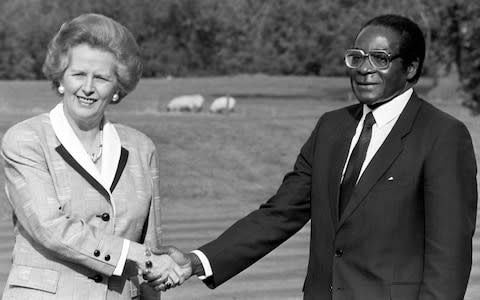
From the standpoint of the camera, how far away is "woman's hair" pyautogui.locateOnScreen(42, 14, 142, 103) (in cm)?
450

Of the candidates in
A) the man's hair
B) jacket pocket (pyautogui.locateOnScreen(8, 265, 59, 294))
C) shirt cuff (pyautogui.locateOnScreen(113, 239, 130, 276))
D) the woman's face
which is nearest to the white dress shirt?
the man's hair

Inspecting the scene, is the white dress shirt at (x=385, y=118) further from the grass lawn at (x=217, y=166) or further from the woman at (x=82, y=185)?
the grass lawn at (x=217, y=166)

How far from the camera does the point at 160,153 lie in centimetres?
1934

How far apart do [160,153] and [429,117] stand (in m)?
15.0

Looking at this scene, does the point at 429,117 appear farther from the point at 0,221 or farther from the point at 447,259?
the point at 0,221

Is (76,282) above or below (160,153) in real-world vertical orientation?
above

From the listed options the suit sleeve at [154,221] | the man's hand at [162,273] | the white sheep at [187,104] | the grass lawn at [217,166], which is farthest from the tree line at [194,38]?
the suit sleeve at [154,221]

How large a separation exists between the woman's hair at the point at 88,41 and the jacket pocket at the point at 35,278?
2.43 ft

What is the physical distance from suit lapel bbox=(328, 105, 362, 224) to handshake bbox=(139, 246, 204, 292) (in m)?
0.73

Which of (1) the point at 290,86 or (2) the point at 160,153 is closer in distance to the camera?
(2) the point at 160,153

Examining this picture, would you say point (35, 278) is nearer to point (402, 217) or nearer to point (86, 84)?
point (86, 84)

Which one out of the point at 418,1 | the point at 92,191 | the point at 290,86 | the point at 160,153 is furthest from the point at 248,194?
the point at 290,86

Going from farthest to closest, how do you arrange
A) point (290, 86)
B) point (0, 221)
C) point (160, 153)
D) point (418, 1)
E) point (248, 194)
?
point (290, 86)
point (418, 1)
point (160, 153)
point (248, 194)
point (0, 221)

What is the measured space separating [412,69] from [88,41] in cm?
126
